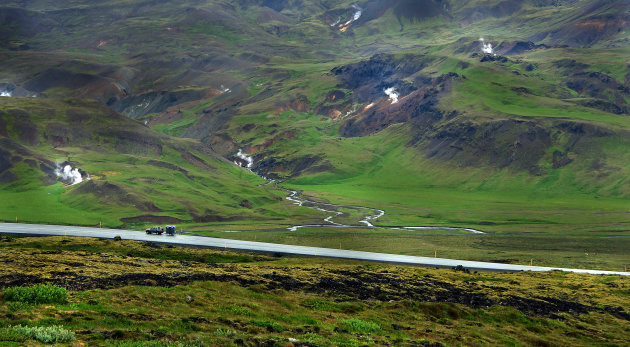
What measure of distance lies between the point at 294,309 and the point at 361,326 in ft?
21.6

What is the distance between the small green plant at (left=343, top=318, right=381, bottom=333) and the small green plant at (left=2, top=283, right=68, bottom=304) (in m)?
16.1

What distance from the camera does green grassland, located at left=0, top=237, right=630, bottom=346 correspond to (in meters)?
26.5

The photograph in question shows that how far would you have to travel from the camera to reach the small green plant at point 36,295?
2859 cm

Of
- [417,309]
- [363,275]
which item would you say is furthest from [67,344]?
[363,275]

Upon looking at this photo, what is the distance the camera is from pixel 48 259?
5025 centimetres

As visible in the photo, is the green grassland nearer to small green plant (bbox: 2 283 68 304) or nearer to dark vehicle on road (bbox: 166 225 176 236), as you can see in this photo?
small green plant (bbox: 2 283 68 304)

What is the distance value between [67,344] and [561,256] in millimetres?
131792

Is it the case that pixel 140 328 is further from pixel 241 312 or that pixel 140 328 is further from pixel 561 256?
pixel 561 256

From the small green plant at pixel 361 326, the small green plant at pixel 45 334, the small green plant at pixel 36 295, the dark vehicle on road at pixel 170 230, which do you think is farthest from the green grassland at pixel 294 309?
the dark vehicle on road at pixel 170 230

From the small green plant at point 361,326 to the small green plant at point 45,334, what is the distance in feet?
53.0

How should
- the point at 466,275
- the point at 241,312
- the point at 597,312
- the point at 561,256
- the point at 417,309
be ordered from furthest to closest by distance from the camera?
1. the point at 561,256
2. the point at 466,275
3. the point at 597,312
4. the point at 417,309
5. the point at 241,312

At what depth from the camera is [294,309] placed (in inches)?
1516

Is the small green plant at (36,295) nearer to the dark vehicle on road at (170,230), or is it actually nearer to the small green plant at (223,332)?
the small green plant at (223,332)

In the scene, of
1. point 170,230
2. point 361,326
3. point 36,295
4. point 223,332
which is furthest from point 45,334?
point 170,230
